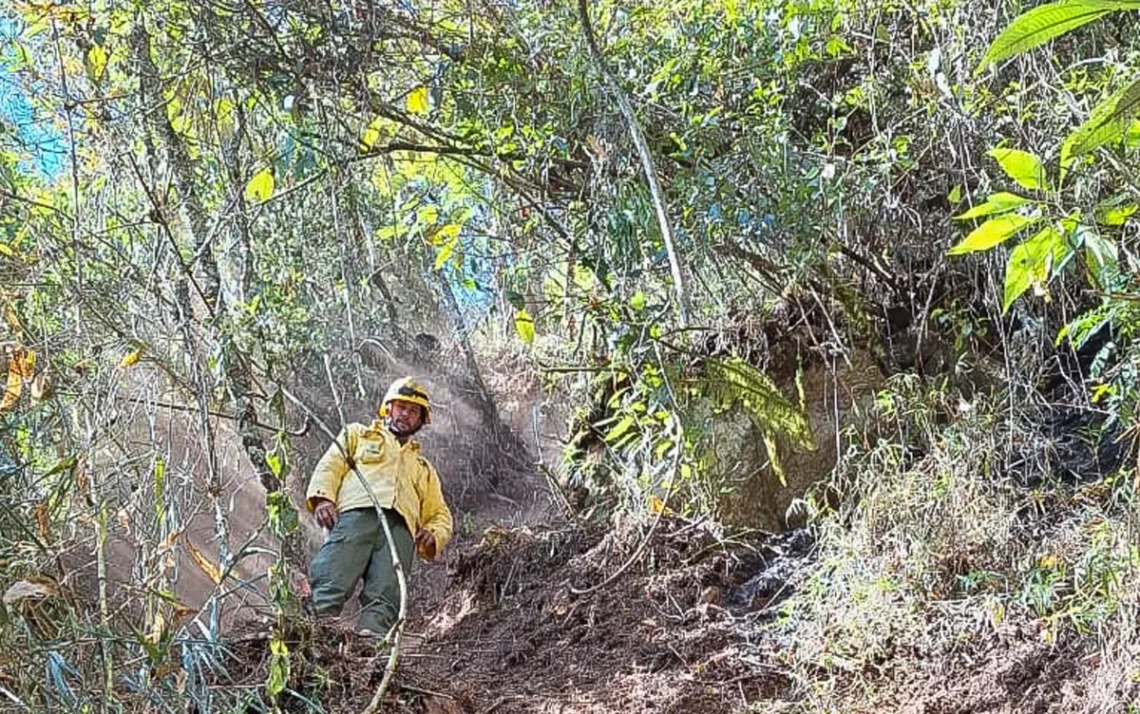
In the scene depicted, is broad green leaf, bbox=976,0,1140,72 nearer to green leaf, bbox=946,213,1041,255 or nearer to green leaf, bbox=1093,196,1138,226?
green leaf, bbox=946,213,1041,255

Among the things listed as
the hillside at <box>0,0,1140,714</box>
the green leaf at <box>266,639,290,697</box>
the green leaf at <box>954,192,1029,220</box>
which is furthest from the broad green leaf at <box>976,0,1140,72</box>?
the green leaf at <box>266,639,290,697</box>

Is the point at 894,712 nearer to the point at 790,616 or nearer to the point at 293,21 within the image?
the point at 790,616

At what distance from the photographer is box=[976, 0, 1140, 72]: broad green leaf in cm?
121

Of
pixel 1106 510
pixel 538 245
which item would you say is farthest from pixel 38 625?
pixel 1106 510

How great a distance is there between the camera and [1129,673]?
2.12 m

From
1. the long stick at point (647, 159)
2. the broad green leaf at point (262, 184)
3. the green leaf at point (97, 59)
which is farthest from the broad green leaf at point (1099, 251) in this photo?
the green leaf at point (97, 59)

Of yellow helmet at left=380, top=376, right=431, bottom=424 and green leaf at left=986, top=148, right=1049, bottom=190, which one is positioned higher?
green leaf at left=986, top=148, right=1049, bottom=190

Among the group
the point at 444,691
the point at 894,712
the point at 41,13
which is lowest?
the point at 894,712

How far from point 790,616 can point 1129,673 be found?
100 cm

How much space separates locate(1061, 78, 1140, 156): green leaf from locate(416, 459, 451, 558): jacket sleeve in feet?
9.98

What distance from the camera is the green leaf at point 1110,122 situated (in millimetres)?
1408

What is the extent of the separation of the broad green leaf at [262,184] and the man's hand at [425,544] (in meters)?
1.63

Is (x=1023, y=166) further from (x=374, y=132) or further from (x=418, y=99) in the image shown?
(x=374, y=132)

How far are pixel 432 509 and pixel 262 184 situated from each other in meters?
1.70
